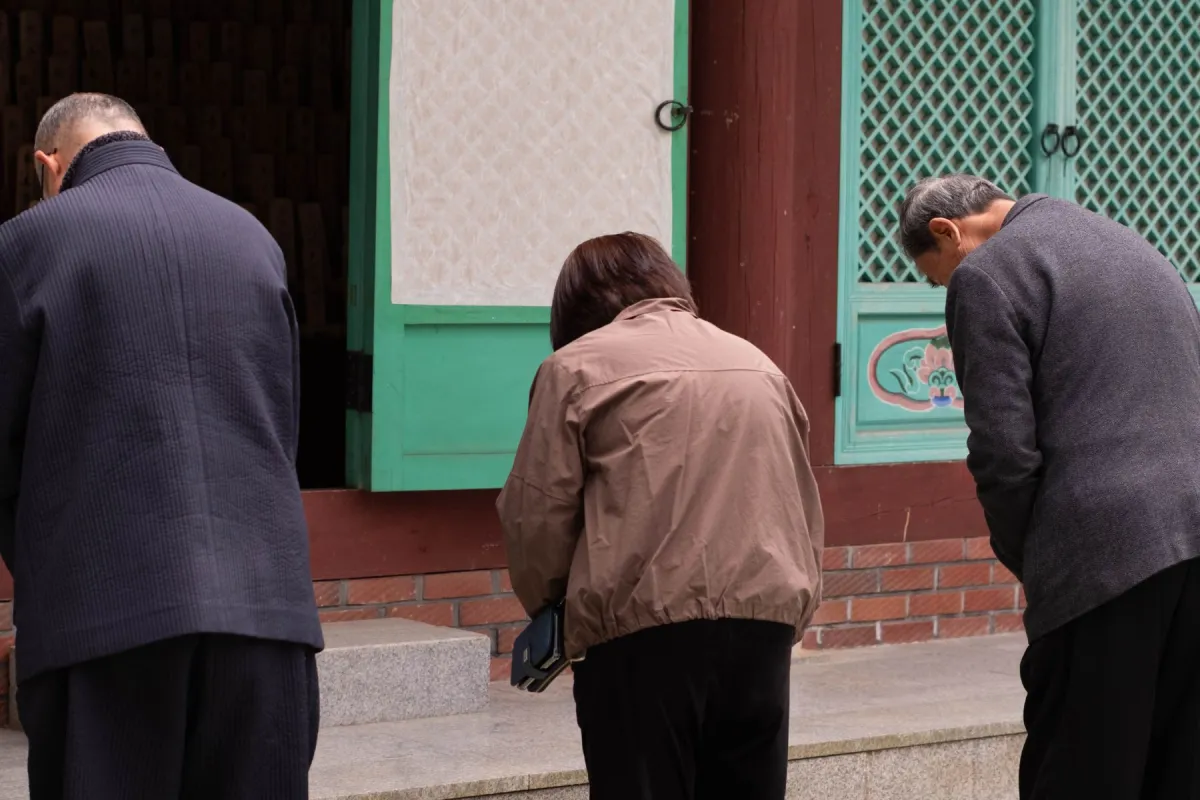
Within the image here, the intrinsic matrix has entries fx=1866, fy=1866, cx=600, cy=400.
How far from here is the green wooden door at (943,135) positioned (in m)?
6.53

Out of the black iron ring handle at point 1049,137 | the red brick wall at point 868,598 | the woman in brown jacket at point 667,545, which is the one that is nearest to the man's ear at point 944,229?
the woman in brown jacket at point 667,545

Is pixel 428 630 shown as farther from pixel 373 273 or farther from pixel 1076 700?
pixel 1076 700

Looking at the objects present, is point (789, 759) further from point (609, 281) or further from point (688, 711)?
point (609, 281)

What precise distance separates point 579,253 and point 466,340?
2.15 m

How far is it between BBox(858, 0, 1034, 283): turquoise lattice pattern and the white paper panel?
2.95ft

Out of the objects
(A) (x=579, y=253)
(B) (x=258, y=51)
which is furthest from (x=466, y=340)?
(B) (x=258, y=51)

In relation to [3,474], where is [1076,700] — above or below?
below

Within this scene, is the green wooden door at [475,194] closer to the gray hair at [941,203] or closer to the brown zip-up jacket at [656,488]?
the gray hair at [941,203]

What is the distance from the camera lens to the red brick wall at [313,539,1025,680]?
231 inches

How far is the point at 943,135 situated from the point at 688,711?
12.2 feet

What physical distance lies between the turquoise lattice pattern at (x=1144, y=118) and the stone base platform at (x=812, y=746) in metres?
1.98

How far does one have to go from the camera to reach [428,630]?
5590 millimetres

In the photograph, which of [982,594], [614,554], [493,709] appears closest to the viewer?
[614,554]

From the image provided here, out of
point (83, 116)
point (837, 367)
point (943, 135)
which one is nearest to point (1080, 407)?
point (83, 116)
